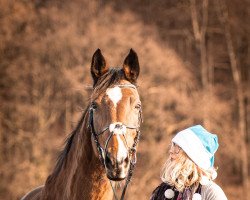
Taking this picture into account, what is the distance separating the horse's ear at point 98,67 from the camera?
537 centimetres

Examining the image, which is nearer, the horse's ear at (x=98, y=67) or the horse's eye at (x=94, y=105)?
the horse's eye at (x=94, y=105)

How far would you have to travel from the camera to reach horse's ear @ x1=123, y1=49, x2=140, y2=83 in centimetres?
531

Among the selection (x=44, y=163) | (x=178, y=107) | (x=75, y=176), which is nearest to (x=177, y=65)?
(x=178, y=107)

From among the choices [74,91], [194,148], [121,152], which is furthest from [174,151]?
[74,91]

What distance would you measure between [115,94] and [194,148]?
2.57 ft

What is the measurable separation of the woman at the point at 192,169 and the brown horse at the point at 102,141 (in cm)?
36

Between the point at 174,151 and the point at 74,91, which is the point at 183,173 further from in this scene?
the point at 74,91

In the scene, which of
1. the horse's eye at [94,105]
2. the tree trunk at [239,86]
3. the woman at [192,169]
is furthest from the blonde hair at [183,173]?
the tree trunk at [239,86]

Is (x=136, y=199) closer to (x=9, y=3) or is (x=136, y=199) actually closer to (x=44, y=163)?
(x=44, y=163)

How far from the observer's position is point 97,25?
28766mm

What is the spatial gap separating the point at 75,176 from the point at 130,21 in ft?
83.2

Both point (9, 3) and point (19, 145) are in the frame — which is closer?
point (19, 145)

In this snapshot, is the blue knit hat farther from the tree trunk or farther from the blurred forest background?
the tree trunk

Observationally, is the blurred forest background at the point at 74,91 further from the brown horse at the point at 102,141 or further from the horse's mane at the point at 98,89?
the brown horse at the point at 102,141
